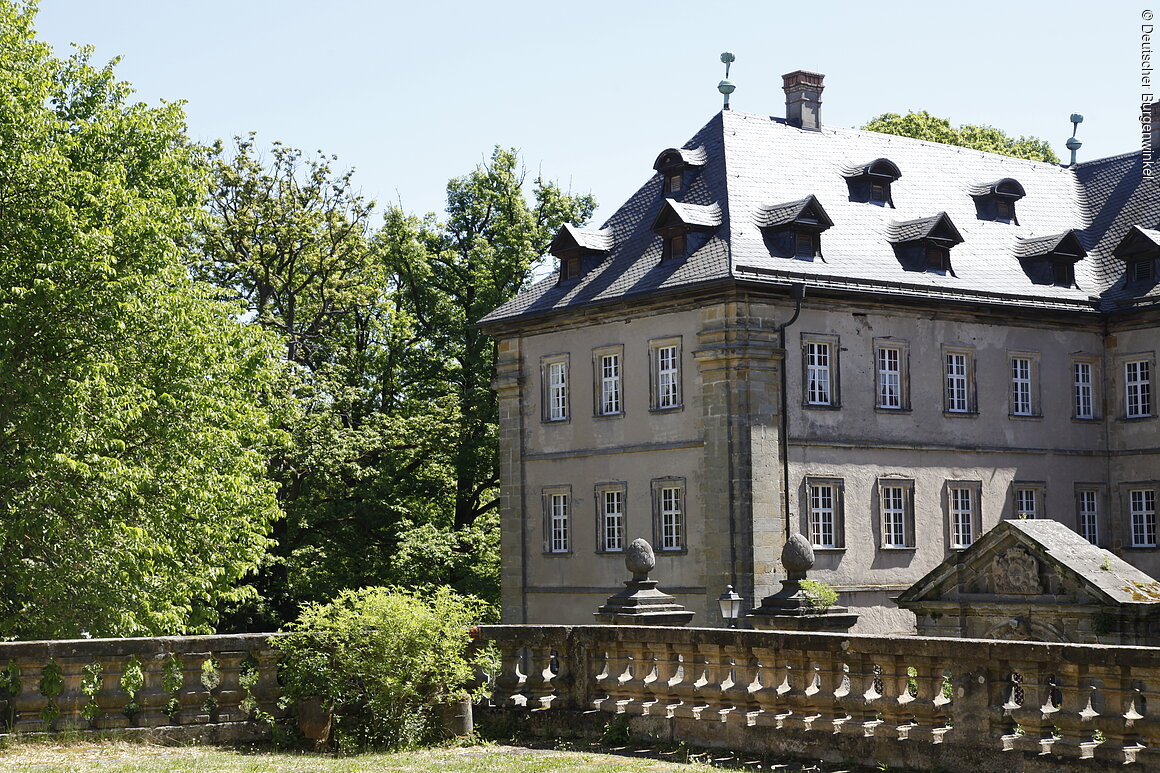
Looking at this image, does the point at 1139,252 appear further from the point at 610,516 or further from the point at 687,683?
the point at 687,683

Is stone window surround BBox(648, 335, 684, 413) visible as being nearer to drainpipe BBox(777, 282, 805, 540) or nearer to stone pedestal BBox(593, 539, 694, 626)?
drainpipe BBox(777, 282, 805, 540)

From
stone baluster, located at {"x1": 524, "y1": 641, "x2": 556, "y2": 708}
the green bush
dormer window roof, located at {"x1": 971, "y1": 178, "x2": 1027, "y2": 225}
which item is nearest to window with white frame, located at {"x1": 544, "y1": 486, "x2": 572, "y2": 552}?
dormer window roof, located at {"x1": 971, "y1": 178, "x2": 1027, "y2": 225}

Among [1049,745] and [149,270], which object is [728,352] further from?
[1049,745]

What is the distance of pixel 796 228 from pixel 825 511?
6039mm

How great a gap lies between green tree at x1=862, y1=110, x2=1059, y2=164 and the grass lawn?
3721cm

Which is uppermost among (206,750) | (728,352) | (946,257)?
(946,257)

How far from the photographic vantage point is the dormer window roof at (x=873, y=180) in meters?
37.6

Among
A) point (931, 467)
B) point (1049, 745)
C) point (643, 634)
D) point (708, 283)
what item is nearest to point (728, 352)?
point (708, 283)

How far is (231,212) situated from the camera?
4331cm

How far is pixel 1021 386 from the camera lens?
37.2m

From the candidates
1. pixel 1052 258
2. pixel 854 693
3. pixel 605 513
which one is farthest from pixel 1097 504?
pixel 854 693

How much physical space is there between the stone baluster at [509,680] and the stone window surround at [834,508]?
62.4 ft

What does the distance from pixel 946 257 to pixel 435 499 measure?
16.5m

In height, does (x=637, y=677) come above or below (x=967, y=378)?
below
